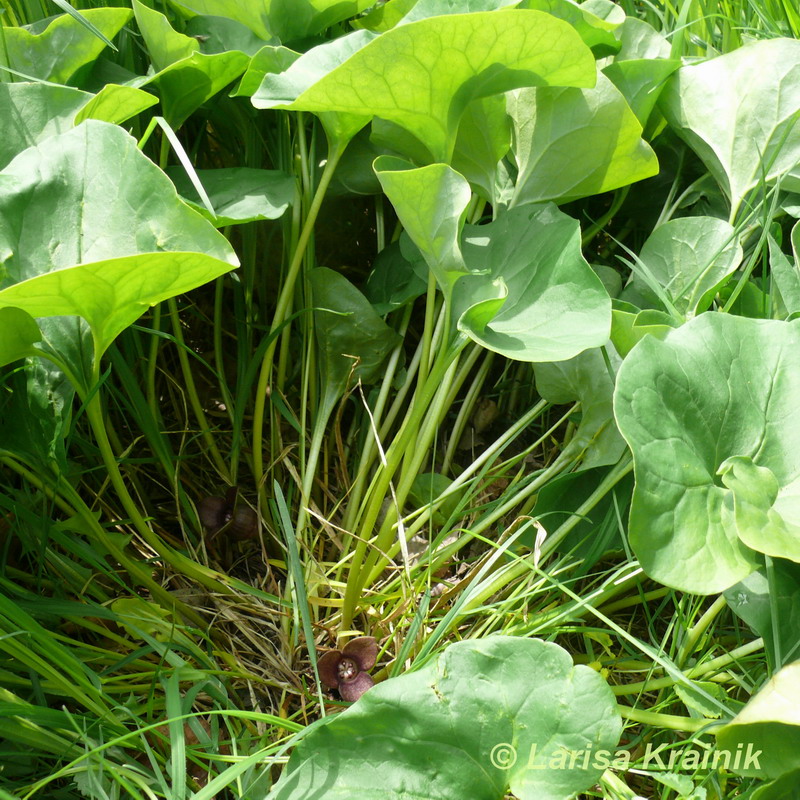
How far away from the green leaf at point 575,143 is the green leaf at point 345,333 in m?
0.21

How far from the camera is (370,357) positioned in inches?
36.9

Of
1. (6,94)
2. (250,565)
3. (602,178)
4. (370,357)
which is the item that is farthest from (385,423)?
(6,94)

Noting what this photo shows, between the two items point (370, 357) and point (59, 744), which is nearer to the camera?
point (59, 744)

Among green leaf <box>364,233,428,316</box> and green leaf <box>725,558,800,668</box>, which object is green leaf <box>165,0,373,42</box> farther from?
green leaf <box>725,558,800,668</box>

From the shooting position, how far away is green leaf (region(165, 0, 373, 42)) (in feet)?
2.74

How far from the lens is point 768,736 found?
57cm

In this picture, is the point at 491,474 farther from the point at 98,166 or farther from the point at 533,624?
the point at 98,166

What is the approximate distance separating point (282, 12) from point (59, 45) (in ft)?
0.77

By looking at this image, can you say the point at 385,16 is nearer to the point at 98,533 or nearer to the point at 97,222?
the point at 97,222

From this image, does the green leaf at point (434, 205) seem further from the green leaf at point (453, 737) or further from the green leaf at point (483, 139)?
the green leaf at point (453, 737)

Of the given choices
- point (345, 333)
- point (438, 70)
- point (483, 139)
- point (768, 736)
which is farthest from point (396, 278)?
point (768, 736)

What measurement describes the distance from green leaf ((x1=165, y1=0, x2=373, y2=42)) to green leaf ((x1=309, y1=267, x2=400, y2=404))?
0.87ft

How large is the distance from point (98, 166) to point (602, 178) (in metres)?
0.51

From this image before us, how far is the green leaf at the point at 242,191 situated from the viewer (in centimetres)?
75
